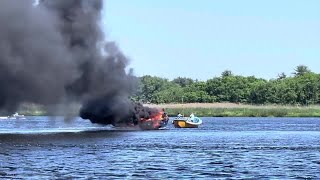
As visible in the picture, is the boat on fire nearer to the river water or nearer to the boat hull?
the boat hull

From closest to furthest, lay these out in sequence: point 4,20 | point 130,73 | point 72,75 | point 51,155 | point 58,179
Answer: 1. point 58,179
2. point 51,155
3. point 4,20
4. point 72,75
5. point 130,73

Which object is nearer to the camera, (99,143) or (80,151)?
(80,151)

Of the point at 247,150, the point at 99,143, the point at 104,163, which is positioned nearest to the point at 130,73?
the point at 99,143

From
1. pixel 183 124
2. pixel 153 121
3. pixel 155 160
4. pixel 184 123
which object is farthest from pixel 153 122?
pixel 155 160

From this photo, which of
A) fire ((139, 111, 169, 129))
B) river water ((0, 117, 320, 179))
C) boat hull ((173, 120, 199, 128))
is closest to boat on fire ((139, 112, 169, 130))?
fire ((139, 111, 169, 129))

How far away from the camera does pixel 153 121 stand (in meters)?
143

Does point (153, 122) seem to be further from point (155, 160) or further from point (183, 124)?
point (155, 160)

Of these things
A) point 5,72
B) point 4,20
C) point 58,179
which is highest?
point 4,20

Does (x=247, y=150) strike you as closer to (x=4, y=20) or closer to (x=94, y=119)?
(x=4, y=20)

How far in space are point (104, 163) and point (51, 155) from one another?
980 cm

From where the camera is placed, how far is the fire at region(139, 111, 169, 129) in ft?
467

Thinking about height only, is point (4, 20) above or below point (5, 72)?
above

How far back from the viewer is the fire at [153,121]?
467ft

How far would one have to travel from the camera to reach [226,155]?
2948 inches
